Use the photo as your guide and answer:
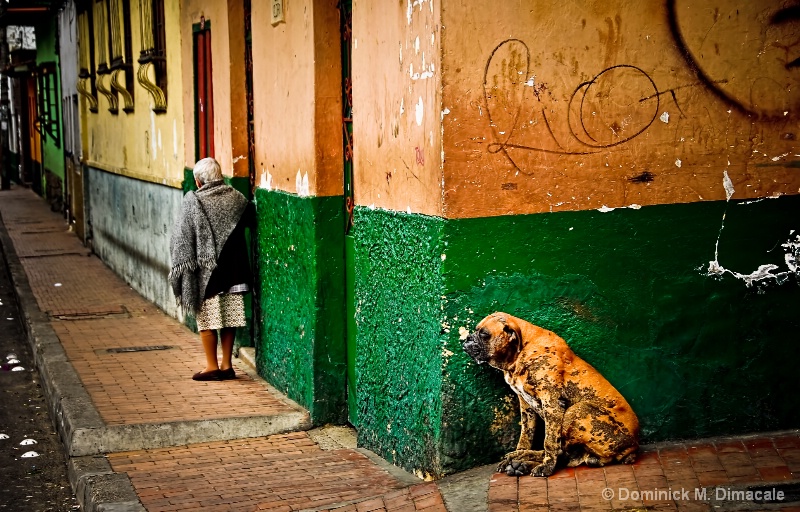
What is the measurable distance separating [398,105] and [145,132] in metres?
8.15

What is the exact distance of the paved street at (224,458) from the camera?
4.92 m

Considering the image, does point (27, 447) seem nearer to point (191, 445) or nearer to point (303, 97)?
point (191, 445)

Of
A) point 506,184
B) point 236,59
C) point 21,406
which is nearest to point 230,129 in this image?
point 236,59

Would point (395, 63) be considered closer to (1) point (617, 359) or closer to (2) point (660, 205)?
(2) point (660, 205)

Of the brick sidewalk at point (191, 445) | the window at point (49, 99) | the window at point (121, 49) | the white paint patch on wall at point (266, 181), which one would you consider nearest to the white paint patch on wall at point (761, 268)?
the brick sidewalk at point (191, 445)

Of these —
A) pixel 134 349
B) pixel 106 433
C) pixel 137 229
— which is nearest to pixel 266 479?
pixel 106 433

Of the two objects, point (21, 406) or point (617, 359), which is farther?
point (21, 406)

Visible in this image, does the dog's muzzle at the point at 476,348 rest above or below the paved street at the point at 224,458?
above

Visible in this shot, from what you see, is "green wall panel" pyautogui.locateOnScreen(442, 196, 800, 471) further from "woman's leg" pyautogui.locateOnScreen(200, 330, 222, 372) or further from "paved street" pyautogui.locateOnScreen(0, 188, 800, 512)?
"woman's leg" pyautogui.locateOnScreen(200, 330, 222, 372)

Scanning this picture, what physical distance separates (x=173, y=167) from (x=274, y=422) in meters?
5.04

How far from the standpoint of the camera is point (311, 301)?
7168 mm

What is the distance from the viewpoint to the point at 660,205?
Answer: 219 inches

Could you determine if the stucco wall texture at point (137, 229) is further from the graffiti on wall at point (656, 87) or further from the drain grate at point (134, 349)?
the graffiti on wall at point (656, 87)

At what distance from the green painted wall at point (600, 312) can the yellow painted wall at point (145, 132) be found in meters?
5.80
